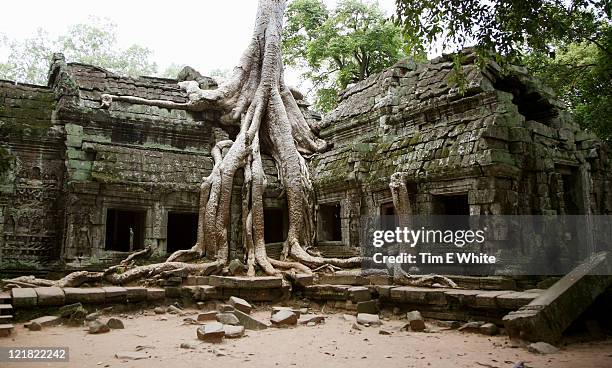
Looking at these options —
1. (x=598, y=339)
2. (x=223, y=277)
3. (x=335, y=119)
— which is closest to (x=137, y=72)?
(x=335, y=119)

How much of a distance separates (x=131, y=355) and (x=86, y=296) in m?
2.69

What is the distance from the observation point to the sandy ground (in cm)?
438

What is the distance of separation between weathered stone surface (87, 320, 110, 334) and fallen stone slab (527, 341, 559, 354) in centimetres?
488

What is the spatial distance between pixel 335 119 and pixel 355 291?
5.82 metres

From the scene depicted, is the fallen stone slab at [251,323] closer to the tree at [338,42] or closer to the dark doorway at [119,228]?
the dark doorway at [119,228]

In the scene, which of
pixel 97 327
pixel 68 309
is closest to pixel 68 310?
→ pixel 68 309

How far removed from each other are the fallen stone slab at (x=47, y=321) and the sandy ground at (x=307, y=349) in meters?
0.09

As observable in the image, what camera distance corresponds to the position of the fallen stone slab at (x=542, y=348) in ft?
15.1

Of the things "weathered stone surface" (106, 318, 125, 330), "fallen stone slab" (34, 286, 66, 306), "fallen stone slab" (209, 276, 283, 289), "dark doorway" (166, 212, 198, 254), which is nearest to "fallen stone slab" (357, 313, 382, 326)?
"fallen stone slab" (209, 276, 283, 289)

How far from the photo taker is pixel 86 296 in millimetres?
6824

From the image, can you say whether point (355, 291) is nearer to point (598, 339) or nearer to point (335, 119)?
point (598, 339)

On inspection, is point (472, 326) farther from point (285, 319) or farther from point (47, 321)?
point (47, 321)

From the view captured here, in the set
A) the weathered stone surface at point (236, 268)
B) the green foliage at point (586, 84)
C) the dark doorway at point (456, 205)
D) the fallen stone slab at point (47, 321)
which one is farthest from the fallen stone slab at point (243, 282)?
the green foliage at point (586, 84)

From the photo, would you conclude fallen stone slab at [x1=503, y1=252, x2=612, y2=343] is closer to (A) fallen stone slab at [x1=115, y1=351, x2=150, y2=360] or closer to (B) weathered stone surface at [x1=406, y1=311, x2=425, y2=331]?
(B) weathered stone surface at [x1=406, y1=311, x2=425, y2=331]
